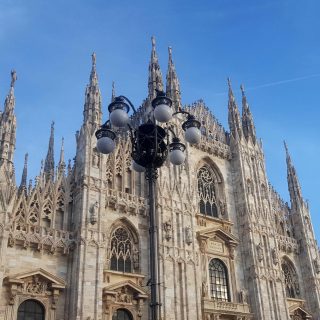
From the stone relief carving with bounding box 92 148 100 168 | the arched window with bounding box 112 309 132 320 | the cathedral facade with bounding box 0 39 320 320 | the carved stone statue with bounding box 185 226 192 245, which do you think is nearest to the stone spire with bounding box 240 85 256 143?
the cathedral facade with bounding box 0 39 320 320

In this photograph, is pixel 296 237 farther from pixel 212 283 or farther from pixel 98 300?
pixel 98 300

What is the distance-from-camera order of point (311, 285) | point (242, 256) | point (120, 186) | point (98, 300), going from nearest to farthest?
point (98, 300) < point (120, 186) < point (242, 256) < point (311, 285)

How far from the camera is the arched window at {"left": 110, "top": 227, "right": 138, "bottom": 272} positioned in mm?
21453

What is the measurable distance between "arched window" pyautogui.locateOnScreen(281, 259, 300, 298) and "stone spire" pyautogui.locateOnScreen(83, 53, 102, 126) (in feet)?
50.5

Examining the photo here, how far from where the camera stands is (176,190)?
24.7m

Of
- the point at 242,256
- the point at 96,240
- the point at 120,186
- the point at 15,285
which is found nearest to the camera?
the point at 15,285

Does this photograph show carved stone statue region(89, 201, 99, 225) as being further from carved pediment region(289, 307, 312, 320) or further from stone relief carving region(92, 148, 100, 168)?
carved pediment region(289, 307, 312, 320)

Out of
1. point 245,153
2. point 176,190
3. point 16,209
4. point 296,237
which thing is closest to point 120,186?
point 176,190

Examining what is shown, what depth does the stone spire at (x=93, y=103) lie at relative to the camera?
23.7 meters

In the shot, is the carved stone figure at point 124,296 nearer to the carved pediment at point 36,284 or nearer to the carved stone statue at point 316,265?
the carved pediment at point 36,284

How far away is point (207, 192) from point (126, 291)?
9.45 meters

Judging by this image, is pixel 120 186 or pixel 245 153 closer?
pixel 120 186

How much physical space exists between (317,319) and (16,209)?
19409mm

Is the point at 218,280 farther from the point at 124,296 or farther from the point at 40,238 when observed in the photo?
the point at 40,238
